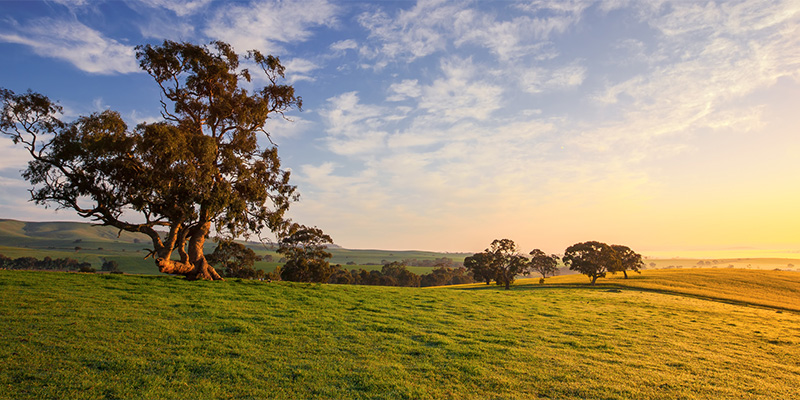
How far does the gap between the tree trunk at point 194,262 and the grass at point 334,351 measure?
16.7 ft

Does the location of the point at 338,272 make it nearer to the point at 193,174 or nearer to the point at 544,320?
the point at 193,174

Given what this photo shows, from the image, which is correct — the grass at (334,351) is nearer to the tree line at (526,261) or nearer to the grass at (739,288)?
the grass at (739,288)

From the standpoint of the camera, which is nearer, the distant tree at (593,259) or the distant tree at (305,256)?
the distant tree at (305,256)

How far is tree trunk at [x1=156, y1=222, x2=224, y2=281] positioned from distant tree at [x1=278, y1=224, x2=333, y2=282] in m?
34.5

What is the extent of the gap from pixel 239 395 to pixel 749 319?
37.7 metres

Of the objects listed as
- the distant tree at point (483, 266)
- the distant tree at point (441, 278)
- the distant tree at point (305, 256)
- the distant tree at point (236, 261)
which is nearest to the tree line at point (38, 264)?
the distant tree at point (236, 261)

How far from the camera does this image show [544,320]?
70.9 ft

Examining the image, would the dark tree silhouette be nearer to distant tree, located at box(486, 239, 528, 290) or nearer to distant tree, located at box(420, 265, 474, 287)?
distant tree, located at box(486, 239, 528, 290)

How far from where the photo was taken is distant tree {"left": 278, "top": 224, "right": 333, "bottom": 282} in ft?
216

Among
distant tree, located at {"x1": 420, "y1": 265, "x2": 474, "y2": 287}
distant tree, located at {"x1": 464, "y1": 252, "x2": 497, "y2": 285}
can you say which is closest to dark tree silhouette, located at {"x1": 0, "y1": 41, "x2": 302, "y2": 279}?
distant tree, located at {"x1": 464, "y1": 252, "x2": 497, "y2": 285}

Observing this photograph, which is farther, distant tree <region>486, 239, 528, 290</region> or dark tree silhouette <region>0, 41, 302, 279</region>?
distant tree <region>486, 239, 528, 290</region>

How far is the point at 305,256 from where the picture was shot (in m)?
68.1

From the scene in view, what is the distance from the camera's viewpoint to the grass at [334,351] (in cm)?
866

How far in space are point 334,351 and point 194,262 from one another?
2287 cm
